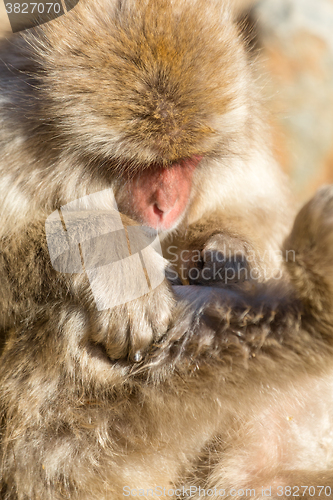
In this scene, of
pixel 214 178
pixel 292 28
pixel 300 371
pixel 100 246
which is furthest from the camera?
pixel 292 28

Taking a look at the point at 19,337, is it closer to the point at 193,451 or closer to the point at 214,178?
the point at 193,451

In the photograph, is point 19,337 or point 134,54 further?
point 19,337

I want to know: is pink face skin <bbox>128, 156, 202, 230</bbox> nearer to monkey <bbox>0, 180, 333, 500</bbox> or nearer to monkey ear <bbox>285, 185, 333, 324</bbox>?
monkey <bbox>0, 180, 333, 500</bbox>

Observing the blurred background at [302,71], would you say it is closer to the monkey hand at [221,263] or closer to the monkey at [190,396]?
the monkey hand at [221,263]

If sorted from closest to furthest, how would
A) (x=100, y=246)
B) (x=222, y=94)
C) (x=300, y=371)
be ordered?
(x=300, y=371)
(x=100, y=246)
(x=222, y=94)

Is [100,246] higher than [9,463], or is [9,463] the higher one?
[100,246]

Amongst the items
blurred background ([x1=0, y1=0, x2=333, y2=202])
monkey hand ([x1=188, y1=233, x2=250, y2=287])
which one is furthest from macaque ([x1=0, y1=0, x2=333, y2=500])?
blurred background ([x1=0, y1=0, x2=333, y2=202])

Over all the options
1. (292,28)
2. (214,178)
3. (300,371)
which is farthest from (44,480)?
(292,28)

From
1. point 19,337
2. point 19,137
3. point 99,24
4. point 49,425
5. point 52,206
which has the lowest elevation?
point 49,425
